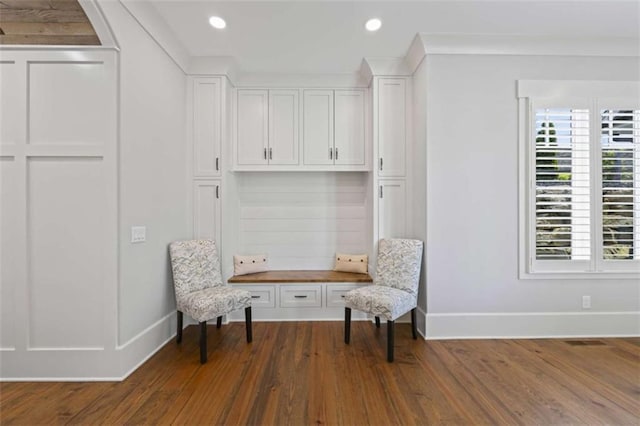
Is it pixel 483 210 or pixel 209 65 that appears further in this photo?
pixel 209 65

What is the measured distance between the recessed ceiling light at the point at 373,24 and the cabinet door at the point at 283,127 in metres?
1.20

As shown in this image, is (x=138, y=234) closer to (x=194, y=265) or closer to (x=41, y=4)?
(x=194, y=265)

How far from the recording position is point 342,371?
2410mm

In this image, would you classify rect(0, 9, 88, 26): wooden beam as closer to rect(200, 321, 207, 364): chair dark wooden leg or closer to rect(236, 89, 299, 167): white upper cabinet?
rect(236, 89, 299, 167): white upper cabinet

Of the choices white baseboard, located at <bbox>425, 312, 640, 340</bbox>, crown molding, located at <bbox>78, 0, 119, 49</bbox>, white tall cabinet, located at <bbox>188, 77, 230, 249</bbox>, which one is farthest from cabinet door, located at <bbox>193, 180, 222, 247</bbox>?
white baseboard, located at <bbox>425, 312, 640, 340</bbox>

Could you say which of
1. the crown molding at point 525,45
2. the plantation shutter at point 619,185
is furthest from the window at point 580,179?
the crown molding at point 525,45

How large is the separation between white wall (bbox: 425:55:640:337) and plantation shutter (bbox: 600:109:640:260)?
0.52m

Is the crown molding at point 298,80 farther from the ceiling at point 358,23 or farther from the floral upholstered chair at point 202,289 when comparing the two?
the floral upholstered chair at point 202,289

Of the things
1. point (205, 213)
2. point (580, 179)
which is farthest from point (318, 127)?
point (580, 179)

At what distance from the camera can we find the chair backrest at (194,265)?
2.90m

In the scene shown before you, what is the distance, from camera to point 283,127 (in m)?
3.79

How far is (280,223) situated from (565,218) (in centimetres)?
317

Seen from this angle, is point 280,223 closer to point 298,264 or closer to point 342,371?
point 298,264

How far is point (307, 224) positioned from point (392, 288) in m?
1.48
